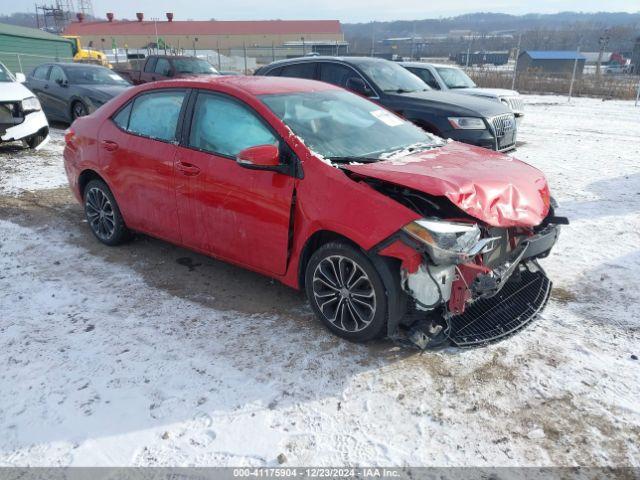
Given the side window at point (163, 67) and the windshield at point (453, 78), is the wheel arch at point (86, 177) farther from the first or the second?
the side window at point (163, 67)

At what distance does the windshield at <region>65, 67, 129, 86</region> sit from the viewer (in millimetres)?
11922

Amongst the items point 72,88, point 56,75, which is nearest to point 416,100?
point 72,88

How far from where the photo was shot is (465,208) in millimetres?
3035

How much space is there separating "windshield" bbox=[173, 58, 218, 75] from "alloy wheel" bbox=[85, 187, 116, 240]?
34.3 ft

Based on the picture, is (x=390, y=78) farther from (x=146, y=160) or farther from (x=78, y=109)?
(x=78, y=109)

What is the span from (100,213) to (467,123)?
538 cm

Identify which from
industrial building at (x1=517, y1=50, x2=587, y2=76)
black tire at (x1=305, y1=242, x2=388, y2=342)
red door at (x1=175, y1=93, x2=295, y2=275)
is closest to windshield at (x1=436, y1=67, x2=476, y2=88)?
red door at (x1=175, y1=93, x2=295, y2=275)

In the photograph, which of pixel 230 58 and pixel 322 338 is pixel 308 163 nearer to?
pixel 322 338

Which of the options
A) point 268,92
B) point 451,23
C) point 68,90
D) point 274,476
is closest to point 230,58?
point 68,90

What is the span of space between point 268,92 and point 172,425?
8.41 ft

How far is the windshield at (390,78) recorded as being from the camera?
322 inches

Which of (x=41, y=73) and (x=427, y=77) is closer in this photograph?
(x=427, y=77)

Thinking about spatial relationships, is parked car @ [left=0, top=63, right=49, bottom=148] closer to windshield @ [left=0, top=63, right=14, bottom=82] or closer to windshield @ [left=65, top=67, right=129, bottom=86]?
windshield @ [left=0, top=63, right=14, bottom=82]

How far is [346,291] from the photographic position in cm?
337
